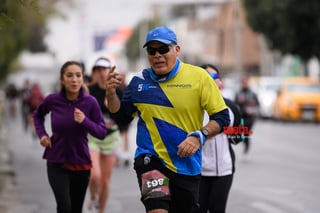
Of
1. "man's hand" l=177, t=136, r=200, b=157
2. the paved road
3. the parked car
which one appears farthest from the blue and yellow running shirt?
the parked car

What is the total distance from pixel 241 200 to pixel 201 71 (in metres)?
6.49

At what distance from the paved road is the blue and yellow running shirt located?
538 cm

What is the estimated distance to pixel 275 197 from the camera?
1303 centimetres

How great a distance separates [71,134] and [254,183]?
7.00 metres

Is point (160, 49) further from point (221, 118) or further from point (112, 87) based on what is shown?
point (221, 118)

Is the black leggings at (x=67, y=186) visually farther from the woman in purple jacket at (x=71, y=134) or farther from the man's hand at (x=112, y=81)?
the man's hand at (x=112, y=81)

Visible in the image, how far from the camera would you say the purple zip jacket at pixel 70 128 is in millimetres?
8305

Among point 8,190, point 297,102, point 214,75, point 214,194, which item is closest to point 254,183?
point 8,190

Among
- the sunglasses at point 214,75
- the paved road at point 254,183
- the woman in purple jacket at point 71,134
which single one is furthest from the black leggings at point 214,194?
the paved road at point 254,183

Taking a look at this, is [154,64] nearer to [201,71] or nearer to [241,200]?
[201,71]

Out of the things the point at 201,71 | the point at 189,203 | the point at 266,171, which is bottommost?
the point at 266,171

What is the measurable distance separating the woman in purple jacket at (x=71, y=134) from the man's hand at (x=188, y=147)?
2199mm

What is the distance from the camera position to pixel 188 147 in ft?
20.3

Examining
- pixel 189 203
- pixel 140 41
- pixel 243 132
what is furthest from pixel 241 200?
pixel 140 41
